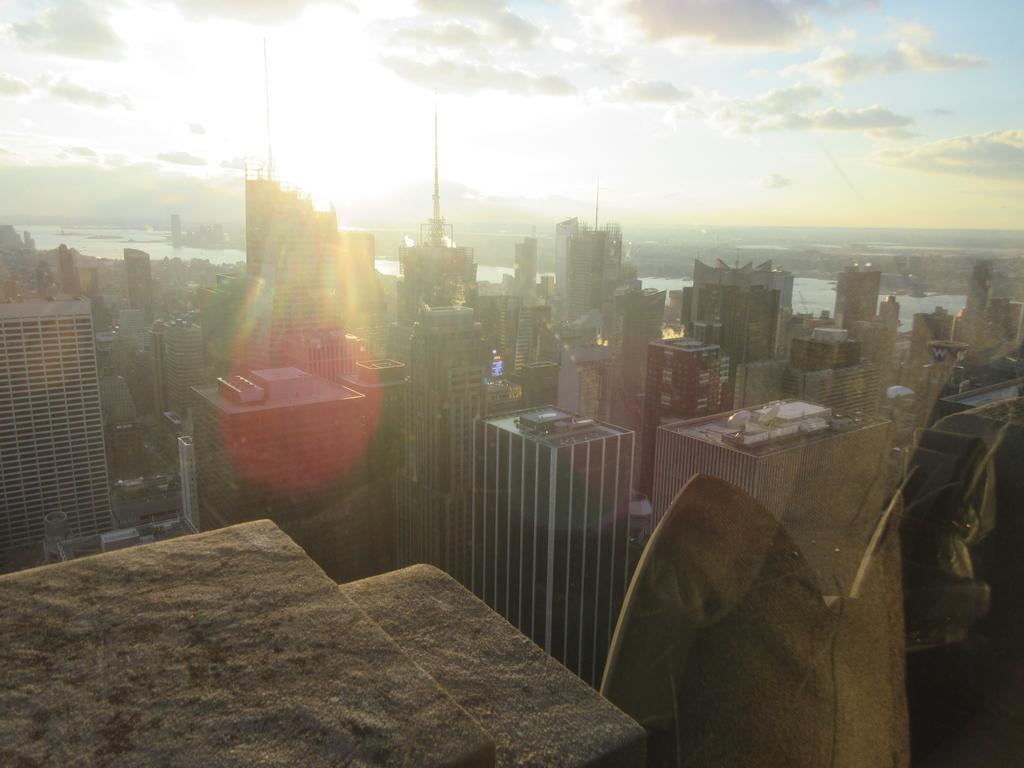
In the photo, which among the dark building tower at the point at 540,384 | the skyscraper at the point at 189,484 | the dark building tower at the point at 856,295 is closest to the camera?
the dark building tower at the point at 856,295

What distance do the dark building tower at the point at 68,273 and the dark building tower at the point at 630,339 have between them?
16845 mm

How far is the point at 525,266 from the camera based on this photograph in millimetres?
34656

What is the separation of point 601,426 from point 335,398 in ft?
19.0

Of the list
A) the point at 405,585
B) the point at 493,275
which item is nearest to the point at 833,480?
the point at 405,585

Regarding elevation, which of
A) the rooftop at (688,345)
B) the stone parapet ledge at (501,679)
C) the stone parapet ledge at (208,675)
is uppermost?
the stone parapet ledge at (208,675)

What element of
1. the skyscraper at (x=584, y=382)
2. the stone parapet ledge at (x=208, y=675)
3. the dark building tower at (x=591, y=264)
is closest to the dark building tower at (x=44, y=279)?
the skyscraper at (x=584, y=382)

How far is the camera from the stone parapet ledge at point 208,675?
62 centimetres

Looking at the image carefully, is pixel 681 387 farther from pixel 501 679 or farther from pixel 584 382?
pixel 501 679

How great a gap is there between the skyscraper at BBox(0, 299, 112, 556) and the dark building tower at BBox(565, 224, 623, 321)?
19999 mm

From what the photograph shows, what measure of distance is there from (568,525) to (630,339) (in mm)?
14392

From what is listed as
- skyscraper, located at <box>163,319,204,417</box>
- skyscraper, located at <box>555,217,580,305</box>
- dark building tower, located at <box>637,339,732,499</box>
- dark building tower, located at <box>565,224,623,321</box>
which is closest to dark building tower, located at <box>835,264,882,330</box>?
dark building tower, located at <box>637,339,732,499</box>

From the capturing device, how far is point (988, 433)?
1870 millimetres

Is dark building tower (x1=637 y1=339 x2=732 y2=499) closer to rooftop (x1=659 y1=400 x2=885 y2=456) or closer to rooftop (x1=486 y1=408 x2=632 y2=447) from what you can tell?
rooftop (x1=486 y1=408 x2=632 y2=447)

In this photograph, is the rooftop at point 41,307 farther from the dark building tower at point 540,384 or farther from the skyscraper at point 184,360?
the dark building tower at point 540,384
